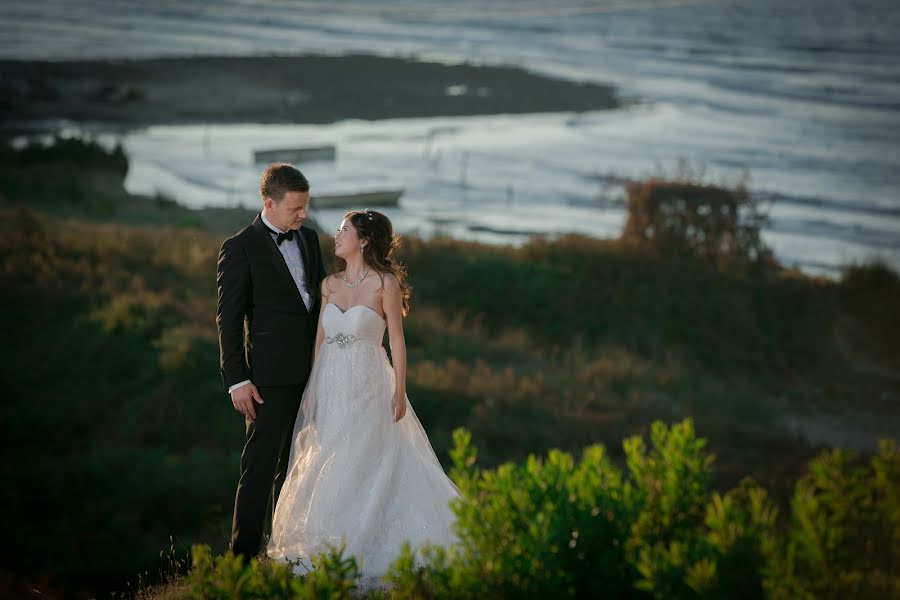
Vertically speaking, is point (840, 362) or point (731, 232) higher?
point (731, 232)

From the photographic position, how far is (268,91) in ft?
240

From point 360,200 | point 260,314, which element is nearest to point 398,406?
point 260,314

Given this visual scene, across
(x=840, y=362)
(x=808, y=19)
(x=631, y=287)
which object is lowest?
(x=840, y=362)

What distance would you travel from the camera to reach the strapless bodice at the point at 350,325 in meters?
6.28

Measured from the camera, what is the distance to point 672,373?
816 inches

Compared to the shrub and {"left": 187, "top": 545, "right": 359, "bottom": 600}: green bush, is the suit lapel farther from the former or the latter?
the shrub

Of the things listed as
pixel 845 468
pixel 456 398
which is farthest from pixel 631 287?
pixel 845 468

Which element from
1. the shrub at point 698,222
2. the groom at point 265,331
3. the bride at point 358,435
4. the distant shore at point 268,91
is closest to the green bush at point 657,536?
the bride at point 358,435

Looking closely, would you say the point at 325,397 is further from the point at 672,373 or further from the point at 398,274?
the point at 672,373

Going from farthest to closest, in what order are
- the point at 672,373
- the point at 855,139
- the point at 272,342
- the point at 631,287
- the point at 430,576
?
the point at 855,139 < the point at 631,287 < the point at 672,373 < the point at 272,342 < the point at 430,576

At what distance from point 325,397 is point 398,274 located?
0.88 meters

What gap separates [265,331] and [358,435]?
85 centimetres

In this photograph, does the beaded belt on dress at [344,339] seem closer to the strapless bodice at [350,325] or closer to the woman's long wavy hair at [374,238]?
the strapless bodice at [350,325]

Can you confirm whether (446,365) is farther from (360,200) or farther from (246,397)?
(360,200)
